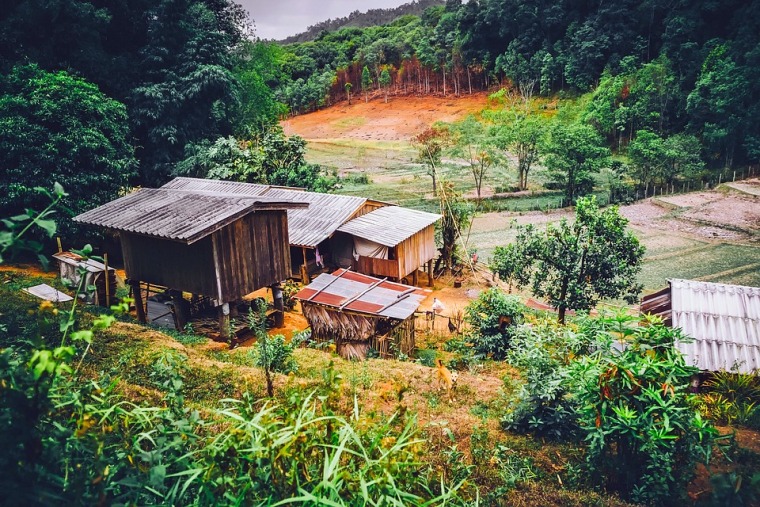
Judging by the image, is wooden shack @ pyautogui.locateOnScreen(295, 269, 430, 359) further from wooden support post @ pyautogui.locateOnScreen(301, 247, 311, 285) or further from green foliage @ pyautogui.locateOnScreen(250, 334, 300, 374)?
wooden support post @ pyautogui.locateOnScreen(301, 247, 311, 285)

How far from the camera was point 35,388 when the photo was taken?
87.0 inches

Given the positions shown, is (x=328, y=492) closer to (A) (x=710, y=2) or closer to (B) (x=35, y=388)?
(B) (x=35, y=388)

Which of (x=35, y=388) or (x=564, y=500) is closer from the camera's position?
(x=35, y=388)

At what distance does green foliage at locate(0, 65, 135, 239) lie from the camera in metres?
18.1

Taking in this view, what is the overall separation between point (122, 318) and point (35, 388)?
47.2 feet

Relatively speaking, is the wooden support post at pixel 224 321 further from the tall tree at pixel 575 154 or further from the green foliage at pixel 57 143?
the tall tree at pixel 575 154

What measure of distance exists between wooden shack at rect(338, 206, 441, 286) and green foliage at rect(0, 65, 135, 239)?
9.67 m

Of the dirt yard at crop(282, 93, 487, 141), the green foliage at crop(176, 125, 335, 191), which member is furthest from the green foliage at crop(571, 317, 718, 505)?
the dirt yard at crop(282, 93, 487, 141)

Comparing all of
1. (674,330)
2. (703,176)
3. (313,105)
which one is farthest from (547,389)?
(313,105)

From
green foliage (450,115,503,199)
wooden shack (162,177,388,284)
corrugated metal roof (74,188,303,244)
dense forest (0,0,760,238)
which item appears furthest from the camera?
green foliage (450,115,503,199)

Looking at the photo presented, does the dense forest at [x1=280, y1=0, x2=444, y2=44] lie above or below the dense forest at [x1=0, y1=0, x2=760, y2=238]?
above

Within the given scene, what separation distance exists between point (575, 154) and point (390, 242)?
2234 cm

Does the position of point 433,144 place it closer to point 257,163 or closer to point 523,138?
point 523,138

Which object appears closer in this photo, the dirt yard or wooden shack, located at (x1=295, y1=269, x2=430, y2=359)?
wooden shack, located at (x1=295, y1=269, x2=430, y2=359)
